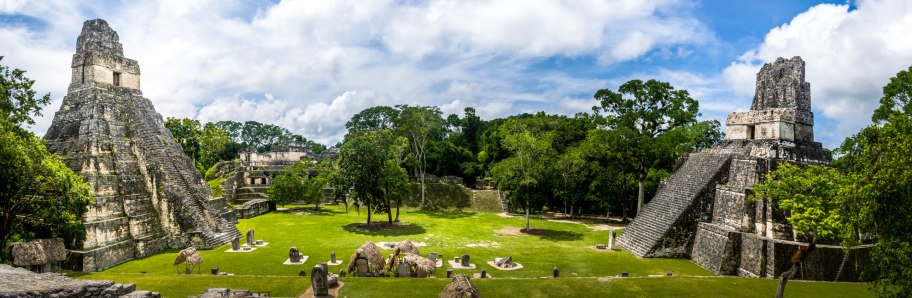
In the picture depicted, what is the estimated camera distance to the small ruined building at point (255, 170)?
131ft

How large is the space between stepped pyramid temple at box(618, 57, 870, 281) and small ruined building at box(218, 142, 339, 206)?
28443 mm

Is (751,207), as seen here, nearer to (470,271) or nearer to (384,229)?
(470,271)

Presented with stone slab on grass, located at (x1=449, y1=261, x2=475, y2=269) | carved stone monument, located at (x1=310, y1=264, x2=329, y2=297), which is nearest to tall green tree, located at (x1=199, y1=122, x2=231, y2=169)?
stone slab on grass, located at (x1=449, y1=261, x2=475, y2=269)

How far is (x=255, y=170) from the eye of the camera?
42.8 metres

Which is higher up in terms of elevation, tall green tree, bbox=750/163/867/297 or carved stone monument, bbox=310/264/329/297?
tall green tree, bbox=750/163/867/297

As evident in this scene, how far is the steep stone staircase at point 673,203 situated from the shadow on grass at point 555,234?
2834 millimetres

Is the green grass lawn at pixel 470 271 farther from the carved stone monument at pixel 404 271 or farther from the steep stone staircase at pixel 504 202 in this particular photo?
the steep stone staircase at pixel 504 202

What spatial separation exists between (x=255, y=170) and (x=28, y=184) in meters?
29.5

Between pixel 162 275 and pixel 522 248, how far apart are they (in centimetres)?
1447

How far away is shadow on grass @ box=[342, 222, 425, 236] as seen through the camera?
25.2 metres

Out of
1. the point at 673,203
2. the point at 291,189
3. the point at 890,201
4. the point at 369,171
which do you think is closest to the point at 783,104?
the point at 673,203

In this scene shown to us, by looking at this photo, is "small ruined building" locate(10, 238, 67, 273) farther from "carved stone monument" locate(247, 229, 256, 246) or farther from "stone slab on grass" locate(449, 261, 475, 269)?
"stone slab on grass" locate(449, 261, 475, 269)

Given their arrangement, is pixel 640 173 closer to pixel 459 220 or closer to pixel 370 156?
pixel 459 220

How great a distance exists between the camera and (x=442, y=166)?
163ft
